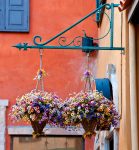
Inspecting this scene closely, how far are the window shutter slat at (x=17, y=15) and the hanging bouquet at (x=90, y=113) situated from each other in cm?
511

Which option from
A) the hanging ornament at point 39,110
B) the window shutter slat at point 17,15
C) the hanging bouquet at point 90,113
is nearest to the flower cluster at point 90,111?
the hanging bouquet at point 90,113

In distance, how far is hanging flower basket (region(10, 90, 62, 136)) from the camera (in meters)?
4.89

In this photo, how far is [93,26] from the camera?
9.91m

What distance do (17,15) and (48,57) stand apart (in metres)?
0.96

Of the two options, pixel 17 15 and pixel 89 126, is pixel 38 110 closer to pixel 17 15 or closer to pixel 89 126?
pixel 89 126

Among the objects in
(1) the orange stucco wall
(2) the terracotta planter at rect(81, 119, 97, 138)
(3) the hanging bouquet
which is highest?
(1) the orange stucco wall

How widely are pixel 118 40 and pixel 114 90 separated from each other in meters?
0.53

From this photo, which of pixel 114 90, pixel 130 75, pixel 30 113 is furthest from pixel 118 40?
pixel 30 113

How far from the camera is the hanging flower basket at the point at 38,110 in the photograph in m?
4.89

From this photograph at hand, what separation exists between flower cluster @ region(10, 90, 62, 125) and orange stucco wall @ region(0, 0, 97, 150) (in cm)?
462

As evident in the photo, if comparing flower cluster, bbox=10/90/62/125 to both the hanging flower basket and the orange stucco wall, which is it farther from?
the orange stucco wall

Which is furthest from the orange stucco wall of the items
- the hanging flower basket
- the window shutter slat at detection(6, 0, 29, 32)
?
the hanging flower basket

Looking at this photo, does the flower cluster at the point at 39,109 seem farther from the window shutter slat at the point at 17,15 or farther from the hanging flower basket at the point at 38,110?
the window shutter slat at the point at 17,15

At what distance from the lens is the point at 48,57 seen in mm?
9797
